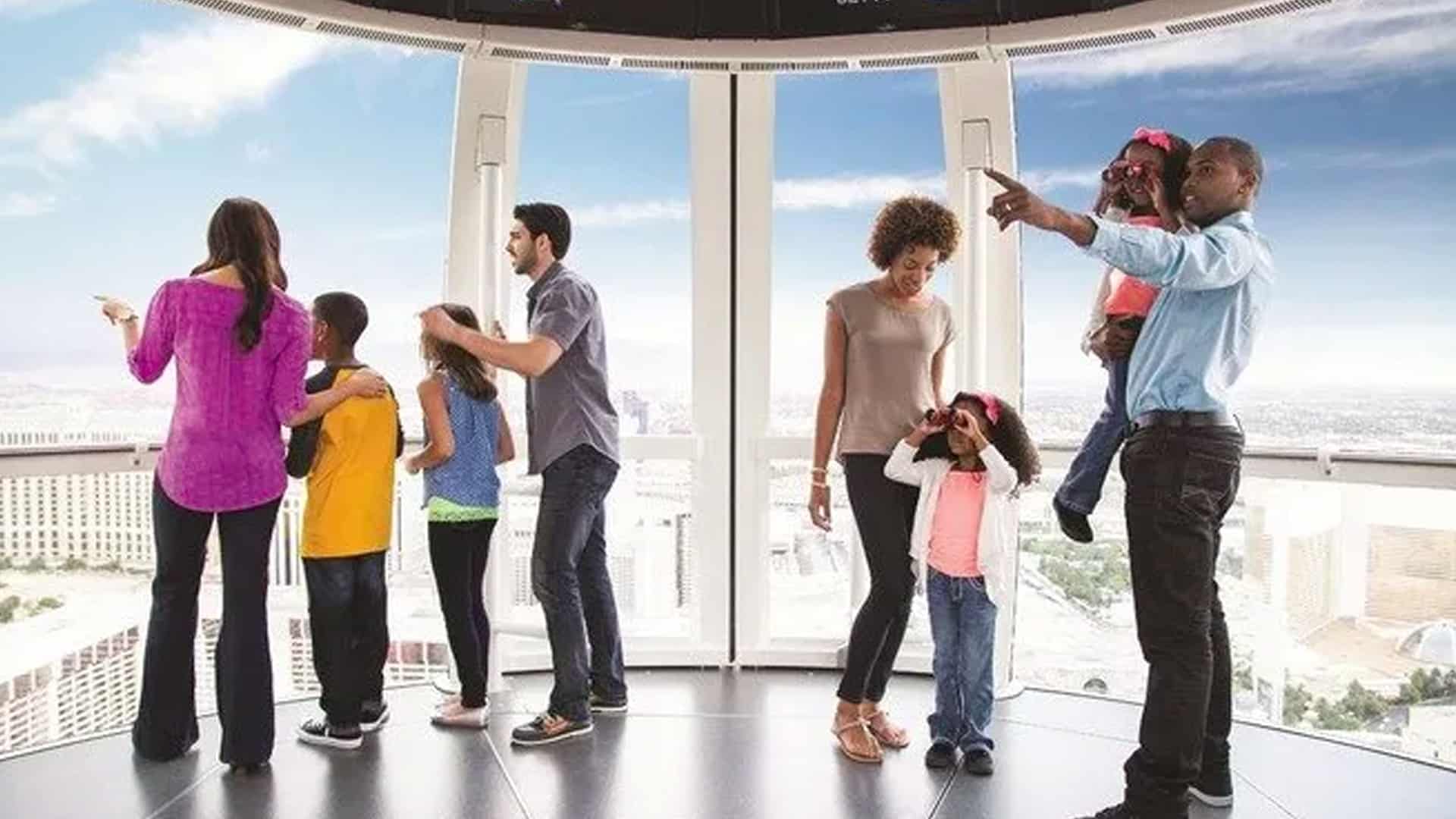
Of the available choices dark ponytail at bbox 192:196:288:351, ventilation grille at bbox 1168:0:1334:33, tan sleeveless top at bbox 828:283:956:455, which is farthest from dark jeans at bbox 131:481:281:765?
ventilation grille at bbox 1168:0:1334:33

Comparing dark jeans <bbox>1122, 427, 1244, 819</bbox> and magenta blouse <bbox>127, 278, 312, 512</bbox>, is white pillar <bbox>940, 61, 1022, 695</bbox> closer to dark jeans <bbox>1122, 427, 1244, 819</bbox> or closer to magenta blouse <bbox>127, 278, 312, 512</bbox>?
dark jeans <bbox>1122, 427, 1244, 819</bbox>

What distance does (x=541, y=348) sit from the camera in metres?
3.53

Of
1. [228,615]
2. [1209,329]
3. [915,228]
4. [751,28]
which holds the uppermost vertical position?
[751,28]

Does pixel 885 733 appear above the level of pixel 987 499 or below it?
below

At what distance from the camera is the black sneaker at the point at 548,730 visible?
11.8 feet

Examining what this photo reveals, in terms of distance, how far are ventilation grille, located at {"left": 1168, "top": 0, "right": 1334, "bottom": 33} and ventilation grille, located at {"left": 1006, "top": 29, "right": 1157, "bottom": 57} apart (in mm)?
100

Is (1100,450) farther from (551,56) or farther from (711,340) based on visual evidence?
(551,56)

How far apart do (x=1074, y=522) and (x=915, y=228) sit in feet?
3.20

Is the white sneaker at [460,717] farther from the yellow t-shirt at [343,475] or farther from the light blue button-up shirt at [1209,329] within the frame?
the light blue button-up shirt at [1209,329]

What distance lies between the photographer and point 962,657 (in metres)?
3.49

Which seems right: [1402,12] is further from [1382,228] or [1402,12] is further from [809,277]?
[809,277]

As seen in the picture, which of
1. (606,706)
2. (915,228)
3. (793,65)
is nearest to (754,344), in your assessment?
(793,65)

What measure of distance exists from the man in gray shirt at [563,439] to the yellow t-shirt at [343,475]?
1.08 ft

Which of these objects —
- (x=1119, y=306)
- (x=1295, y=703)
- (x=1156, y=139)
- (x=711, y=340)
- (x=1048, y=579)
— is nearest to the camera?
(x=1156, y=139)
